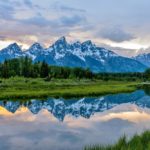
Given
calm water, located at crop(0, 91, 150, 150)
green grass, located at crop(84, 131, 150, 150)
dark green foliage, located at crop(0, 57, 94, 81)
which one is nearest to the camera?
green grass, located at crop(84, 131, 150, 150)

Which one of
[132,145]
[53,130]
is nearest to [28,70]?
[53,130]

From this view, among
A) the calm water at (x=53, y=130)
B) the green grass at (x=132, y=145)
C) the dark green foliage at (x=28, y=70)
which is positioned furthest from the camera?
the dark green foliage at (x=28, y=70)

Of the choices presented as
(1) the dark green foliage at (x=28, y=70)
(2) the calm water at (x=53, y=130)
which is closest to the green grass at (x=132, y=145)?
(2) the calm water at (x=53, y=130)

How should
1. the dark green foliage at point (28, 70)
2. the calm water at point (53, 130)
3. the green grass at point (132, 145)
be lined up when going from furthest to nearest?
the dark green foliage at point (28, 70) → the calm water at point (53, 130) → the green grass at point (132, 145)

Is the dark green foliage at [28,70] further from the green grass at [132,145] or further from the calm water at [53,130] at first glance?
the green grass at [132,145]

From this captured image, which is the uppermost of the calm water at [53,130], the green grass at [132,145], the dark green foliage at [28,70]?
the dark green foliage at [28,70]

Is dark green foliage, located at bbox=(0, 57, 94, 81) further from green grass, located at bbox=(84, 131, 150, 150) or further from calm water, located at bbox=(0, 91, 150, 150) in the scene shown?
green grass, located at bbox=(84, 131, 150, 150)

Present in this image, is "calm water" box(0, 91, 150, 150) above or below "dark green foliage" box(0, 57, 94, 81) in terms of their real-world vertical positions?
below

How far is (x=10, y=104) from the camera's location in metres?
60.6

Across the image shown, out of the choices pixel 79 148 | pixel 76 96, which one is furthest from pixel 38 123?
pixel 76 96

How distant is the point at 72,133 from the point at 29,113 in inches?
735

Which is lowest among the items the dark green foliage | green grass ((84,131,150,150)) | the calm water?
the calm water

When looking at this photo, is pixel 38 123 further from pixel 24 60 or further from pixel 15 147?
pixel 24 60

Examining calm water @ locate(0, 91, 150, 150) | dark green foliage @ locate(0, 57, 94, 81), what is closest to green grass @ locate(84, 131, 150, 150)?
calm water @ locate(0, 91, 150, 150)
